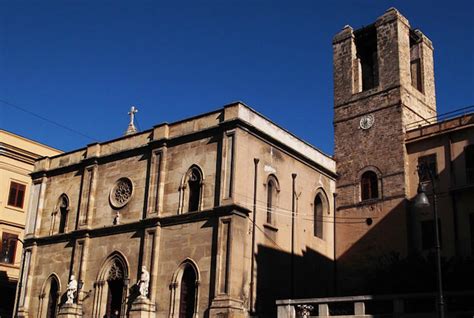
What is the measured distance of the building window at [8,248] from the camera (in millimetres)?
38969

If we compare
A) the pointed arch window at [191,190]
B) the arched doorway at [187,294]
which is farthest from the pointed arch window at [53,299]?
the pointed arch window at [191,190]

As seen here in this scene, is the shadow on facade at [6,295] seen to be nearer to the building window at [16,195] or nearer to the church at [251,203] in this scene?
the building window at [16,195]

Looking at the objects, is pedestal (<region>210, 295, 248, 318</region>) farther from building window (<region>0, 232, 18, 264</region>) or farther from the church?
building window (<region>0, 232, 18, 264</region>)

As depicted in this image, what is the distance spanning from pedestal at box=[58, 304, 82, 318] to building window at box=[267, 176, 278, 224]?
9734 mm

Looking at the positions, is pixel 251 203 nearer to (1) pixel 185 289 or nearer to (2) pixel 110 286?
(1) pixel 185 289

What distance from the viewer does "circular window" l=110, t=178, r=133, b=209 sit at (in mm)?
30562

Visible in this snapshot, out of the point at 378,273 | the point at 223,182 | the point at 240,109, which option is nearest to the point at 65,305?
the point at 223,182

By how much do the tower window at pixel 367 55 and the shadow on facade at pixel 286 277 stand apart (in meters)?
10.3

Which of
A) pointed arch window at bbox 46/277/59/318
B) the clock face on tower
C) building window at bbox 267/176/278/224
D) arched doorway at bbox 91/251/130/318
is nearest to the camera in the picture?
building window at bbox 267/176/278/224

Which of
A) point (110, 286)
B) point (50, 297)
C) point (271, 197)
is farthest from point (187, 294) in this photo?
point (50, 297)

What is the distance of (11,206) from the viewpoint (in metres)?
39.8

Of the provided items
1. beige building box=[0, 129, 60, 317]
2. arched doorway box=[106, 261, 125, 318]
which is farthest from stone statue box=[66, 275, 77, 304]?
beige building box=[0, 129, 60, 317]

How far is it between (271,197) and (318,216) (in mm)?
4490

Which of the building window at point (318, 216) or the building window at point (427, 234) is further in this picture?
the building window at point (318, 216)
